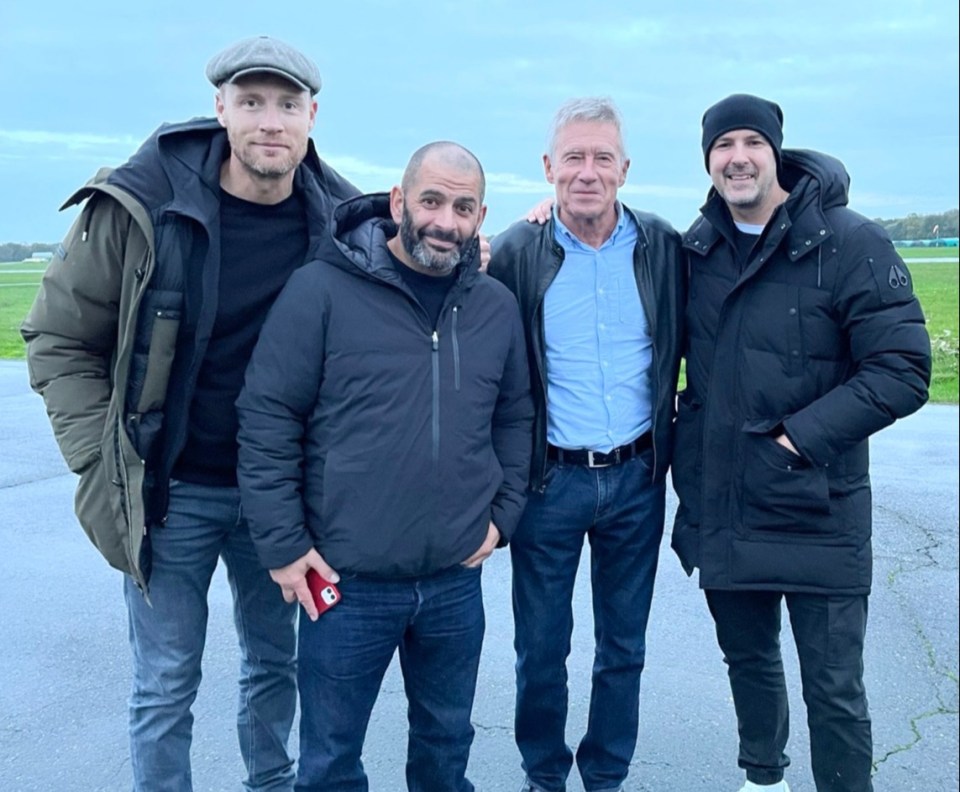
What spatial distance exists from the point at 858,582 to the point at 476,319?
1457 mm

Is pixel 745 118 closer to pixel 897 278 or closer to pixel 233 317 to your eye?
pixel 897 278

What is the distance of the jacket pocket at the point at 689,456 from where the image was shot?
304 cm

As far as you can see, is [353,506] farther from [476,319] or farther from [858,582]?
[858,582]

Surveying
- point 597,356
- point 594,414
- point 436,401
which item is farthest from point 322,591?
point 597,356

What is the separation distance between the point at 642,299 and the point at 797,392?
1.95 feet

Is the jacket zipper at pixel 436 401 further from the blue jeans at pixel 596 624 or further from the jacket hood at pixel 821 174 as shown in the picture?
the jacket hood at pixel 821 174

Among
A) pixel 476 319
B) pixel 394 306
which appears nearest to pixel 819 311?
pixel 476 319

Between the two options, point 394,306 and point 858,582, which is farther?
point 858,582

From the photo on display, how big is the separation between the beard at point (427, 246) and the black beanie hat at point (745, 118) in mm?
955

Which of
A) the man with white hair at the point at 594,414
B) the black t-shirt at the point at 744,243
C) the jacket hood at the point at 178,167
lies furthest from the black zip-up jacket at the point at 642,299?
the jacket hood at the point at 178,167

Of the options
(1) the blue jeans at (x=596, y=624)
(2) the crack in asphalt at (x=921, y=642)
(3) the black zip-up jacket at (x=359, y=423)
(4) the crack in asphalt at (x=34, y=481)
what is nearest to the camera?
(3) the black zip-up jacket at (x=359, y=423)

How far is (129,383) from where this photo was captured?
2570 millimetres

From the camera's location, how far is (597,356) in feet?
10.1

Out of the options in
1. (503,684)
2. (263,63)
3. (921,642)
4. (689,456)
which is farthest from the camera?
(921,642)
